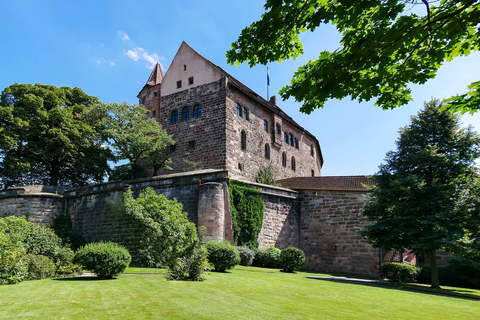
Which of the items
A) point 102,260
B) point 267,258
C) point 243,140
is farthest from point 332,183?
point 102,260

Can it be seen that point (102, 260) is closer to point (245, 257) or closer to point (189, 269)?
point (189, 269)

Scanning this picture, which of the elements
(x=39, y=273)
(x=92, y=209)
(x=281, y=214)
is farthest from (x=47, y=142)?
(x=281, y=214)

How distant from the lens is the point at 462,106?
4.82 m

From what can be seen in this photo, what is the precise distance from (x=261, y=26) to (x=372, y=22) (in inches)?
60.8

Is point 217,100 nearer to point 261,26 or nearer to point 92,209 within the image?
point 92,209

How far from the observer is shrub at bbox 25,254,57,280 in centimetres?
1354

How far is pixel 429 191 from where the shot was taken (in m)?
16.0

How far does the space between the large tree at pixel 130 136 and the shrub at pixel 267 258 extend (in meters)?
11.7

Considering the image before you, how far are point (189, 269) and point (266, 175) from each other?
18157 millimetres

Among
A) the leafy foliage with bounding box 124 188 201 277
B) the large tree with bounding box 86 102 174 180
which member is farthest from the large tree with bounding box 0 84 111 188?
the leafy foliage with bounding box 124 188 201 277

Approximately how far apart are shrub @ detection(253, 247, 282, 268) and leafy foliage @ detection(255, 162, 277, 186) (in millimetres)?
9511

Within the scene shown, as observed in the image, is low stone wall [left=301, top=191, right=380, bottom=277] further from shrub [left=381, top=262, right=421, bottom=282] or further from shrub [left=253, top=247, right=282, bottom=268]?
shrub [left=253, top=247, right=282, bottom=268]

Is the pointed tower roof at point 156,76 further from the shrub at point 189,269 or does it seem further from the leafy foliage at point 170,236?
the shrub at point 189,269

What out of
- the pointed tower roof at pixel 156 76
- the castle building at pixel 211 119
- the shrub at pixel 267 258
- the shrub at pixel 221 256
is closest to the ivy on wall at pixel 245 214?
the shrub at pixel 267 258
